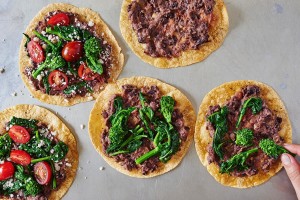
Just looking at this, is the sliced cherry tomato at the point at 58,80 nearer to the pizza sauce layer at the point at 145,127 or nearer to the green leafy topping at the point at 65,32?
the green leafy topping at the point at 65,32

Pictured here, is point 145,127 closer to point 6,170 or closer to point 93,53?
point 93,53

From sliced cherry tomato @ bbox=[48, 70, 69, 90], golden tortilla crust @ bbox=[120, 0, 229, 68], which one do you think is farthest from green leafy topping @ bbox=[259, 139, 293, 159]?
sliced cherry tomato @ bbox=[48, 70, 69, 90]

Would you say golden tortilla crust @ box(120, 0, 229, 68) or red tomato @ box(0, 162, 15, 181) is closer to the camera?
red tomato @ box(0, 162, 15, 181)

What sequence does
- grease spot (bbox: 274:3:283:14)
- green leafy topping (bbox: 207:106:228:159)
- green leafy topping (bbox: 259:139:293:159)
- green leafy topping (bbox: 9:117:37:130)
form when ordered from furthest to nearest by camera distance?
1. grease spot (bbox: 274:3:283:14)
2. green leafy topping (bbox: 9:117:37:130)
3. green leafy topping (bbox: 207:106:228:159)
4. green leafy topping (bbox: 259:139:293:159)

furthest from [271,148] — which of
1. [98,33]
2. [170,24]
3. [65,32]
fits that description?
[65,32]

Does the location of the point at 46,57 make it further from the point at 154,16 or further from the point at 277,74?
the point at 277,74

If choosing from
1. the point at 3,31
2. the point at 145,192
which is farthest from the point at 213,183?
the point at 3,31

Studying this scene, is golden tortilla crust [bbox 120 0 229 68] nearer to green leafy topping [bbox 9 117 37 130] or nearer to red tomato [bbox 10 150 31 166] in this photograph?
green leafy topping [bbox 9 117 37 130]

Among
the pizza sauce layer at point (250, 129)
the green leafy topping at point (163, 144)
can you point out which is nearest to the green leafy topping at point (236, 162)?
the pizza sauce layer at point (250, 129)
